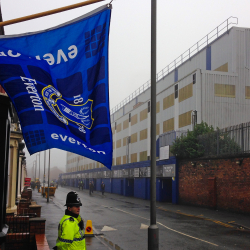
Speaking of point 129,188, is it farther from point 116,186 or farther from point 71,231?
point 71,231

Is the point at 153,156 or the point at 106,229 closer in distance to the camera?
the point at 153,156

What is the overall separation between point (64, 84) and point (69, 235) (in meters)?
2.67

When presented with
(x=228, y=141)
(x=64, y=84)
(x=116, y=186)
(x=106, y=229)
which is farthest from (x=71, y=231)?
(x=116, y=186)

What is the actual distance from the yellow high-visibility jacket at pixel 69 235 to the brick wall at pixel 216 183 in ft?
65.1

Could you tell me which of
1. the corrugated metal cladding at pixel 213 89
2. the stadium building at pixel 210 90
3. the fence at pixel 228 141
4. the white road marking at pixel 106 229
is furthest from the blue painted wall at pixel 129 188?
the white road marking at pixel 106 229

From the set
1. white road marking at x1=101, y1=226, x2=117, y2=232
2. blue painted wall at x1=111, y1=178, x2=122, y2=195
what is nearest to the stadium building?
blue painted wall at x1=111, y1=178, x2=122, y2=195

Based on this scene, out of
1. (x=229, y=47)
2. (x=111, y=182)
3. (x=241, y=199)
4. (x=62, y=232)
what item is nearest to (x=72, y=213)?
(x=62, y=232)

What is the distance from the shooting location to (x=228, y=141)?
86.8 ft

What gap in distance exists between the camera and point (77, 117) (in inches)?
254

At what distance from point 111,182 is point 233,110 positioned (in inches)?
1144

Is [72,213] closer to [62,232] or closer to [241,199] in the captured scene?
[62,232]

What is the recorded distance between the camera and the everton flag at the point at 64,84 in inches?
241

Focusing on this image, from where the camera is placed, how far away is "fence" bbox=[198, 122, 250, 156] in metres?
24.5

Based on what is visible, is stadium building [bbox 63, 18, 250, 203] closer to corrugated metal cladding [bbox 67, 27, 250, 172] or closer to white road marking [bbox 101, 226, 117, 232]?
corrugated metal cladding [bbox 67, 27, 250, 172]
